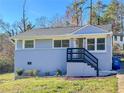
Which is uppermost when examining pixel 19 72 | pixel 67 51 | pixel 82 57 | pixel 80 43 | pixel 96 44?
pixel 80 43

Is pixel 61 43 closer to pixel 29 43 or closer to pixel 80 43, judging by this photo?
pixel 80 43

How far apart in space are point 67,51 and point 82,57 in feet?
4.80

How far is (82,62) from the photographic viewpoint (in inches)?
985

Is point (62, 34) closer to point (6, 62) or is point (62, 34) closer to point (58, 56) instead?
point (58, 56)

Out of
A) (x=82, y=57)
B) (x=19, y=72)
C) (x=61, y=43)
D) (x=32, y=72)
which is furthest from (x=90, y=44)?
(x=19, y=72)

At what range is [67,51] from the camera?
26.0 metres

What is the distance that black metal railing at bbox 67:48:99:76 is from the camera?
82.7ft

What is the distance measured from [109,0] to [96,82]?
4320 cm

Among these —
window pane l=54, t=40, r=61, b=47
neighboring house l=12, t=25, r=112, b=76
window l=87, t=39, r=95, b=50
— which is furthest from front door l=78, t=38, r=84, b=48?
window pane l=54, t=40, r=61, b=47

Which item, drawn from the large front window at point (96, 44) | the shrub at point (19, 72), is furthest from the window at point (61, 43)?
the shrub at point (19, 72)

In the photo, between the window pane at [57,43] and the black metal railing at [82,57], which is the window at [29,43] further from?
the black metal railing at [82,57]

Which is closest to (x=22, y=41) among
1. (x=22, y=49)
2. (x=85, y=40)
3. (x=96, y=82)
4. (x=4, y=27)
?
(x=22, y=49)

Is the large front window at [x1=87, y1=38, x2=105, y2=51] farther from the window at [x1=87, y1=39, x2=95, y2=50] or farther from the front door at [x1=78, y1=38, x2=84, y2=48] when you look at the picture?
the front door at [x1=78, y1=38, x2=84, y2=48]

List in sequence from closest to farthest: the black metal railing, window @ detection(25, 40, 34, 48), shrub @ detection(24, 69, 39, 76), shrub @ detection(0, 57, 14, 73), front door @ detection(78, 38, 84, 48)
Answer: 1. the black metal railing
2. front door @ detection(78, 38, 84, 48)
3. shrub @ detection(24, 69, 39, 76)
4. window @ detection(25, 40, 34, 48)
5. shrub @ detection(0, 57, 14, 73)
